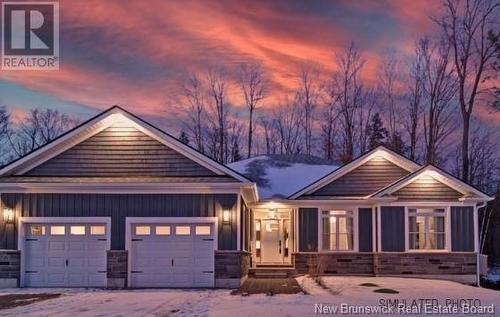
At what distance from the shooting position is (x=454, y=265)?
25578 mm

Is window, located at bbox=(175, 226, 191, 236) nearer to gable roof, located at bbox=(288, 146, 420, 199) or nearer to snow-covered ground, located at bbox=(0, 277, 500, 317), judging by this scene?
snow-covered ground, located at bbox=(0, 277, 500, 317)

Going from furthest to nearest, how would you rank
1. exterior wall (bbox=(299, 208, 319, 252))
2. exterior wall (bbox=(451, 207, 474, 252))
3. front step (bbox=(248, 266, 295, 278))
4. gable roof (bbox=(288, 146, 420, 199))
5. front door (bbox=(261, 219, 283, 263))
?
front door (bbox=(261, 219, 283, 263)) → gable roof (bbox=(288, 146, 420, 199)) → front step (bbox=(248, 266, 295, 278)) → exterior wall (bbox=(299, 208, 319, 252)) → exterior wall (bbox=(451, 207, 474, 252))

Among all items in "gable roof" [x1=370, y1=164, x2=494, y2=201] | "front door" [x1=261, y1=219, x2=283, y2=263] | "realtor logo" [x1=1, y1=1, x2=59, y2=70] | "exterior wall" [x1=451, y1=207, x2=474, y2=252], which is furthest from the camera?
"front door" [x1=261, y1=219, x2=283, y2=263]

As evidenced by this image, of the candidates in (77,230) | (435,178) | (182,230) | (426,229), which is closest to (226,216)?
(182,230)

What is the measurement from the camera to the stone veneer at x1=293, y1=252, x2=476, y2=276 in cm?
2558

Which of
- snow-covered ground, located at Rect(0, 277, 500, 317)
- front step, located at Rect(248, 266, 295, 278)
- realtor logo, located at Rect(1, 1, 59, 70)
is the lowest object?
front step, located at Rect(248, 266, 295, 278)

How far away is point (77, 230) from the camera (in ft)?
73.8

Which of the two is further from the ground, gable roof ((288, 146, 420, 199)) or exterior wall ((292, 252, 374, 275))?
gable roof ((288, 146, 420, 199))

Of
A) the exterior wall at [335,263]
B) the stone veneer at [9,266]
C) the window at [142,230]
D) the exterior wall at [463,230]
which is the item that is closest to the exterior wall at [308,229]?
the exterior wall at [335,263]

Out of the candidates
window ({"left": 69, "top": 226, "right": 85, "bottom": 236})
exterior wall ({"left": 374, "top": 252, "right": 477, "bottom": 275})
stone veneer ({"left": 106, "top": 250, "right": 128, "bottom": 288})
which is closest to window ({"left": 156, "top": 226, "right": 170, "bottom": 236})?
stone veneer ({"left": 106, "top": 250, "right": 128, "bottom": 288})

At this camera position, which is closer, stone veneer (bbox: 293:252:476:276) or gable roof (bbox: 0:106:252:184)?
gable roof (bbox: 0:106:252:184)

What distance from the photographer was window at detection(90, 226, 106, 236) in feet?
73.7

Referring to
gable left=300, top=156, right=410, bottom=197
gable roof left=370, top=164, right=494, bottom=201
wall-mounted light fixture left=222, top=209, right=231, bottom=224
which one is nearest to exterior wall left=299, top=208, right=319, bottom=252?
gable left=300, top=156, right=410, bottom=197

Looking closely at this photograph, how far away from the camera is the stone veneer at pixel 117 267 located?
22109 mm
